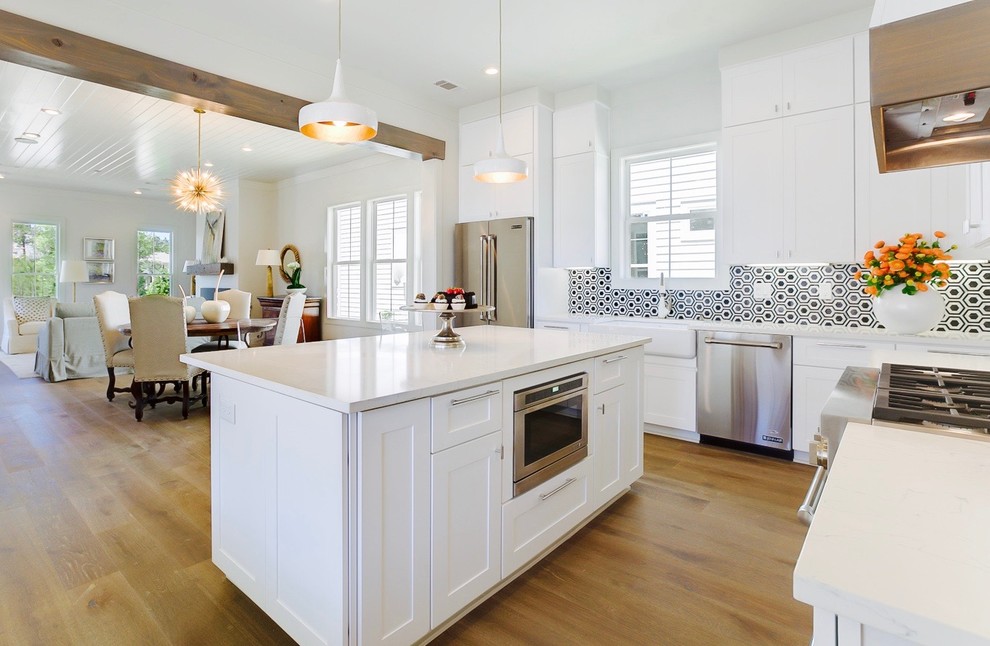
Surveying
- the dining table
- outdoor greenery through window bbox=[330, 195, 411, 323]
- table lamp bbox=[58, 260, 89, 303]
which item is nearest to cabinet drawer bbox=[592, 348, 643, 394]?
the dining table

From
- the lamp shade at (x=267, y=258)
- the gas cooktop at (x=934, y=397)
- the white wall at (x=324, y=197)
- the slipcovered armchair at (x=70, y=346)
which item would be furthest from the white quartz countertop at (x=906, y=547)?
the lamp shade at (x=267, y=258)

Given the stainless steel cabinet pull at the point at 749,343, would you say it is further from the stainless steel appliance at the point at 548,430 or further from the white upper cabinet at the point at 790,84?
the stainless steel appliance at the point at 548,430

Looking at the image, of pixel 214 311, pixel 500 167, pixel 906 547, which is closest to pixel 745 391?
pixel 500 167

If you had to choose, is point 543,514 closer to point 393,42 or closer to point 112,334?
point 393,42

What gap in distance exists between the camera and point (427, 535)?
160 centimetres

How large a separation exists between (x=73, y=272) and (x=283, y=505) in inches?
355

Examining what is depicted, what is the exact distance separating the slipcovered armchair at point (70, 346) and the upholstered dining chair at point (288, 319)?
8.72 feet

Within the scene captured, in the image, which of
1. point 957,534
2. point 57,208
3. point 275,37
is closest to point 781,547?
point 957,534

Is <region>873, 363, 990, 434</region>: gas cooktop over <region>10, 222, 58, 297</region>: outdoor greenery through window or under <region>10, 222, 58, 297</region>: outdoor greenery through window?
under

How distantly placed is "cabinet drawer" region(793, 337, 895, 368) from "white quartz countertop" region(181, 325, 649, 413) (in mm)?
1258

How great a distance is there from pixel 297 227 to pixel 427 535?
7.70 metres

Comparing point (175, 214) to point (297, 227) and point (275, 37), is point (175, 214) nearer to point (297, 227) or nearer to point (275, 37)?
point (297, 227)

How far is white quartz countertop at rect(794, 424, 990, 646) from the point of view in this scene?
0.47 metres

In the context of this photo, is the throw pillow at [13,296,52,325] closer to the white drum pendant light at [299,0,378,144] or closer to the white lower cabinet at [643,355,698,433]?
the white drum pendant light at [299,0,378,144]
